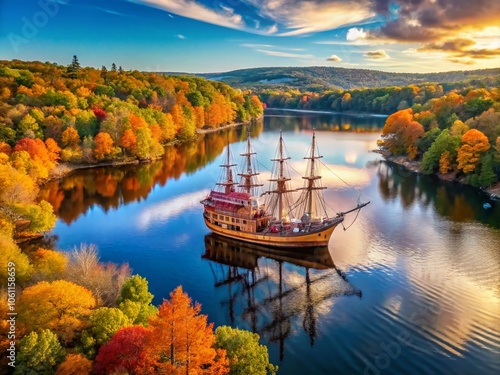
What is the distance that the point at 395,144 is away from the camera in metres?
71.6

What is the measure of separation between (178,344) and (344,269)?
18840mm

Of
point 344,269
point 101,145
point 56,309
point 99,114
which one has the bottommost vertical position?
point 344,269

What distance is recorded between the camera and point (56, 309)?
63.1ft

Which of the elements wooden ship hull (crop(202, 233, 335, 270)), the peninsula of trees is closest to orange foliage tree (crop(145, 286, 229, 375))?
wooden ship hull (crop(202, 233, 335, 270))

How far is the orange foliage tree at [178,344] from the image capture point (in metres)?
16.2

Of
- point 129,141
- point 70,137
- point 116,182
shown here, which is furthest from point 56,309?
point 129,141

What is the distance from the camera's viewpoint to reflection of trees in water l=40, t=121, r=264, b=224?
47.7 meters

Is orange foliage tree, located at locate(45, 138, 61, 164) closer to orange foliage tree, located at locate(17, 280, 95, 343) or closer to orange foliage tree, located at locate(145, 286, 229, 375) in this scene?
orange foliage tree, located at locate(17, 280, 95, 343)

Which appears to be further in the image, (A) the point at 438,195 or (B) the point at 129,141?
(B) the point at 129,141

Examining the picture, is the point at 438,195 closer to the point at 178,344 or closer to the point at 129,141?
the point at 178,344

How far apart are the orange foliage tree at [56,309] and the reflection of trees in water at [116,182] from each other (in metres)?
24.1

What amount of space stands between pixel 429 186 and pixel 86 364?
160 ft

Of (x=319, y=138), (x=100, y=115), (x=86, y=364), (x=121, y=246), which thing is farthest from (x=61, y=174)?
(x=319, y=138)

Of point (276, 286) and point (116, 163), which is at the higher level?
point (116, 163)
